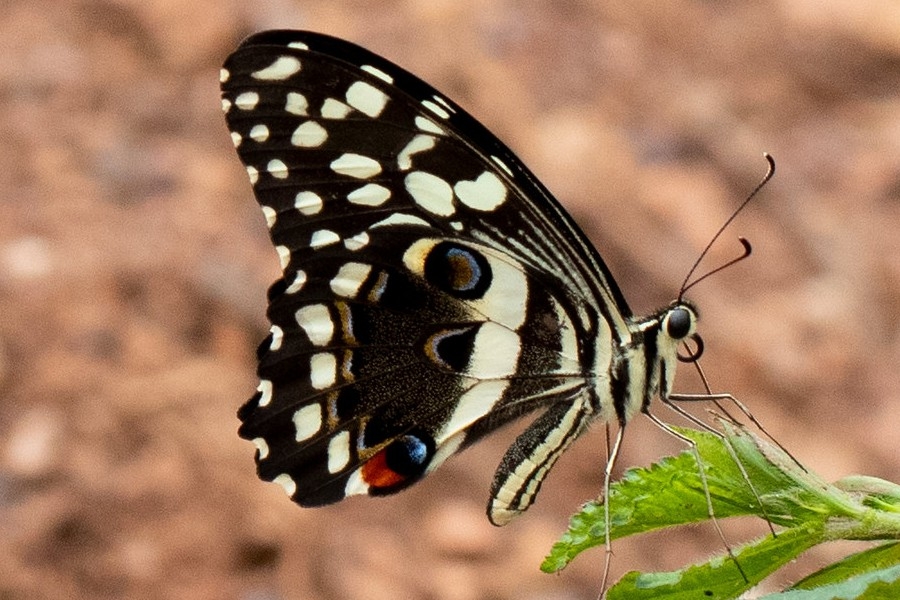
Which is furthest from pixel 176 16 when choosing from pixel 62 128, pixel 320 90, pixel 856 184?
pixel 320 90

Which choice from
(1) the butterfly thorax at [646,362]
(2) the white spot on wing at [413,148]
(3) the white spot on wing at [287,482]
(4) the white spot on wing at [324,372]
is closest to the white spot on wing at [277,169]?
(2) the white spot on wing at [413,148]

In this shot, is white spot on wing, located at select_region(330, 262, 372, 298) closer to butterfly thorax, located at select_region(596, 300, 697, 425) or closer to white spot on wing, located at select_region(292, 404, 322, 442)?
white spot on wing, located at select_region(292, 404, 322, 442)

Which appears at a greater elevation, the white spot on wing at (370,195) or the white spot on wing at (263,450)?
the white spot on wing at (370,195)

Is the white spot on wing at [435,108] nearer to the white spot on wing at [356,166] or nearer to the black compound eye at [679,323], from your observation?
the white spot on wing at [356,166]

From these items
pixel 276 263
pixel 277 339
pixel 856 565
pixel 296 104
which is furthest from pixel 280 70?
pixel 276 263

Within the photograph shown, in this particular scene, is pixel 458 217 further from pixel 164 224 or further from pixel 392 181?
pixel 164 224
